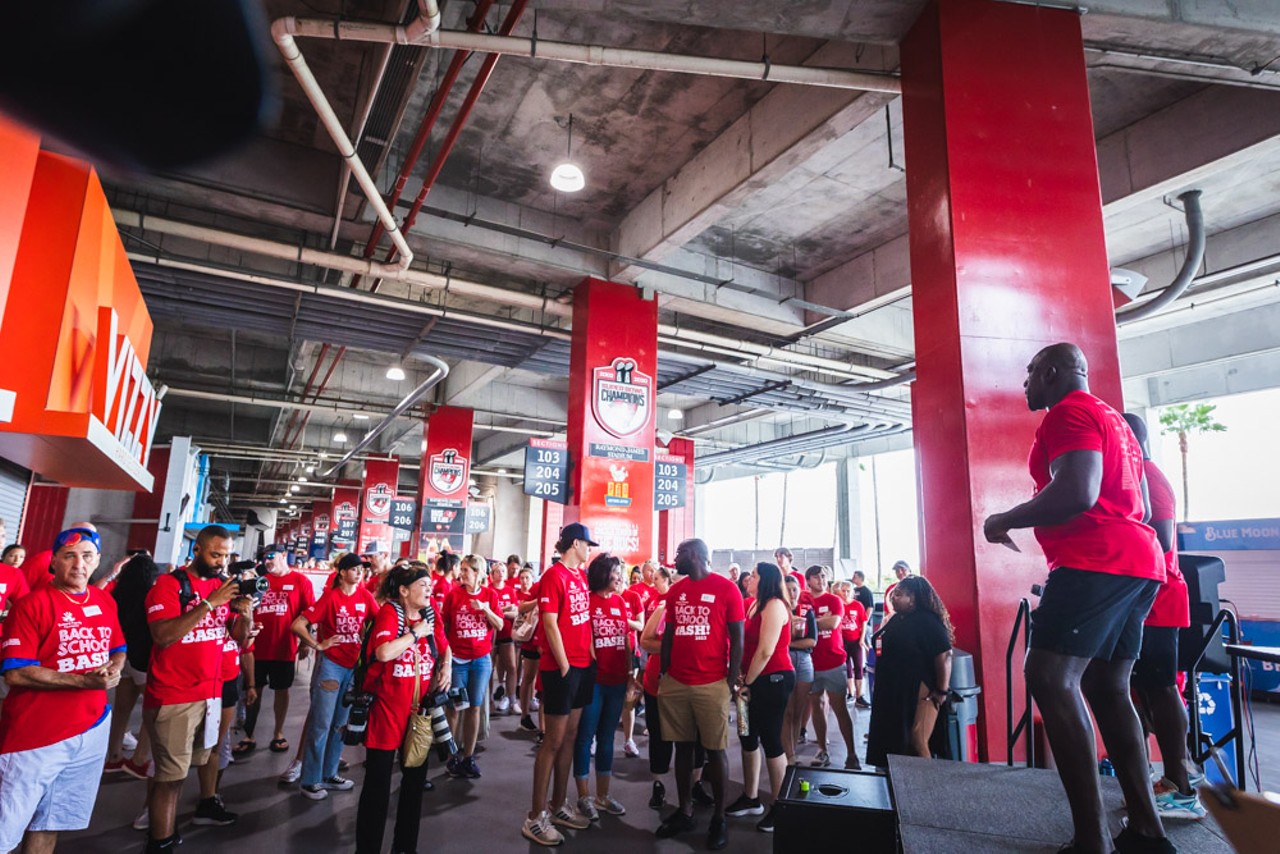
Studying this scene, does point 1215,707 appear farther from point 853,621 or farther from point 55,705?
point 55,705

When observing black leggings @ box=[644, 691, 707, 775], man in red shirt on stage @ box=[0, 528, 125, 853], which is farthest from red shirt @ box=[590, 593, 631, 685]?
man in red shirt on stage @ box=[0, 528, 125, 853]

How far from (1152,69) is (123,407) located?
26.6ft

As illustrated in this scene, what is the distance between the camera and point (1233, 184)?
8.12 m

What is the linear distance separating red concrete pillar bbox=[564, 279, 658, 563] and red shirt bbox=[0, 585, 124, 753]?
212 inches

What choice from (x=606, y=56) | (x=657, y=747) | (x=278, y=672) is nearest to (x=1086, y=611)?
(x=657, y=747)

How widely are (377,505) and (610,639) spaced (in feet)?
57.4

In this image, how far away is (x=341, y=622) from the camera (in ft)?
17.5

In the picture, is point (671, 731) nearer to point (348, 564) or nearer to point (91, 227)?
point (348, 564)

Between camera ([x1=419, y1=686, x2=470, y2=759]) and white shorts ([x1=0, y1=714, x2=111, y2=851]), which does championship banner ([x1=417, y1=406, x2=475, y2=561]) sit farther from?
white shorts ([x1=0, y1=714, x2=111, y2=851])

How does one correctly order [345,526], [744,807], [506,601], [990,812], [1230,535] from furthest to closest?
1. [345,526]
2. [1230,535]
3. [506,601]
4. [744,807]
5. [990,812]

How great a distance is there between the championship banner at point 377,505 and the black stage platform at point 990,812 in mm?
19190

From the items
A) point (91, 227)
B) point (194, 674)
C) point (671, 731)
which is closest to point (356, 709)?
point (194, 674)

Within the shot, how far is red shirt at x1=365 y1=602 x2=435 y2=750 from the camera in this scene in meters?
3.66

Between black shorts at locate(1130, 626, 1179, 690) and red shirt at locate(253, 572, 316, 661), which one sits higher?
black shorts at locate(1130, 626, 1179, 690)
